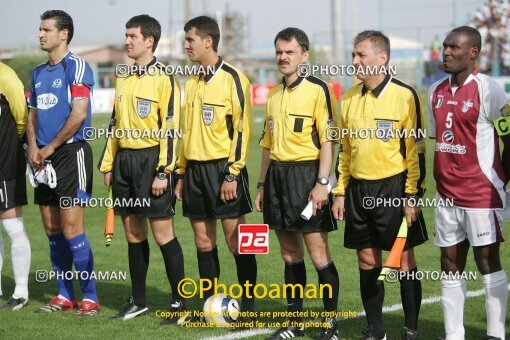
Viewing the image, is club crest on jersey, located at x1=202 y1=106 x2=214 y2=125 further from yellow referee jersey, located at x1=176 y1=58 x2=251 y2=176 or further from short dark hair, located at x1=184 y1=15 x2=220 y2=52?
short dark hair, located at x1=184 y1=15 x2=220 y2=52

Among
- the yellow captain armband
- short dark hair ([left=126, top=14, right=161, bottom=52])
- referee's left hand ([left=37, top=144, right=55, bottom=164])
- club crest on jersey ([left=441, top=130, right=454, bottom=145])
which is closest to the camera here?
the yellow captain armband

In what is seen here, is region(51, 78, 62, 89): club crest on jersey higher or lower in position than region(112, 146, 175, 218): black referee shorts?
higher

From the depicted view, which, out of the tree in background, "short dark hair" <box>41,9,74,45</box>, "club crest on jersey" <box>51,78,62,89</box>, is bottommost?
"club crest on jersey" <box>51,78,62,89</box>

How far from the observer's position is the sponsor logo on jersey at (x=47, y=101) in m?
7.40

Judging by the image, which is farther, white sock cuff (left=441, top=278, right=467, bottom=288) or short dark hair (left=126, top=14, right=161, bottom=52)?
short dark hair (left=126, top=14, right=161, bottom=52)

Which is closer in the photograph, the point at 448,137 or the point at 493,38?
the point at 448,137

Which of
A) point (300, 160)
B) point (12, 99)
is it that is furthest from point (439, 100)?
point (12, 99)

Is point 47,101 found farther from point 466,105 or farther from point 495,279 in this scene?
point 495,279

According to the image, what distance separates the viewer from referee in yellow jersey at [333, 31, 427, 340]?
6020mm

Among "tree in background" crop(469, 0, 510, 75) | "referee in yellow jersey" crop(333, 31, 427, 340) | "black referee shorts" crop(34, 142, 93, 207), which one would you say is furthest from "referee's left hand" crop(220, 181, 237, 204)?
"tree in background" crop(469, 0, 510, 75)

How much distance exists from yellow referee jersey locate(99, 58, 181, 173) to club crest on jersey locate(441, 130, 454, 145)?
2.23 m

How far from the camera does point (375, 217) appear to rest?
20.0 ft

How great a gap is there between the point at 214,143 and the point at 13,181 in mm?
2154

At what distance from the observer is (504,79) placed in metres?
30.2
